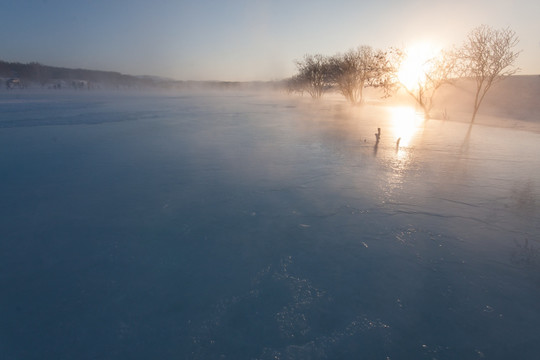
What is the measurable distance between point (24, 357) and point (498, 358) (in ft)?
19.0

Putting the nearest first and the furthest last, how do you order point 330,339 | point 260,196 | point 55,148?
1. point 330,339
2. point 260,196
3. point 55,148

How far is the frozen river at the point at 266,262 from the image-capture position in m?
3.36

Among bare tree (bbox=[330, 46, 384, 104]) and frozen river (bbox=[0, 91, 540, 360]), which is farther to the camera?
bare tree (bbox=[330, 46, 384, 104])

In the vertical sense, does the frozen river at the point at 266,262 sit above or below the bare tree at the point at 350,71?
below

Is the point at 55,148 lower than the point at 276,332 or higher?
higher

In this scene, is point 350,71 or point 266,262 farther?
point 350,71

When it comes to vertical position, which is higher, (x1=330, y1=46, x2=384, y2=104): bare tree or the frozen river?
(x1=330, y1=46, x2=384, y2=104): bare tree

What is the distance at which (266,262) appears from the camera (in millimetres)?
4805

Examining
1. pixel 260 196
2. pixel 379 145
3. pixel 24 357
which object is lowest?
pixel 24 357

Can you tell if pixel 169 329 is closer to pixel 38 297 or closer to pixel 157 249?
pixel 157 249

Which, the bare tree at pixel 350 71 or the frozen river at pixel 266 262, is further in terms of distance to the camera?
the bare tree at pixel 350 71

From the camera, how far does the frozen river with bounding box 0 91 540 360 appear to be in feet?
11.0

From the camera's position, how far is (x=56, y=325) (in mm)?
3518

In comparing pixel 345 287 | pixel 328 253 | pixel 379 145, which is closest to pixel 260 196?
pixel 328 253
